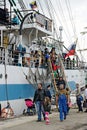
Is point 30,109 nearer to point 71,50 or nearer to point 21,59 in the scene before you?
point 21,59

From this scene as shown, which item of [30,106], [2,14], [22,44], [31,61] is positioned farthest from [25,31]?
[30,106]

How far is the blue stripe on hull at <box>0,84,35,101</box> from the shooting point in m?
19.2

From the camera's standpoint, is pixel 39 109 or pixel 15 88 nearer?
pixel 39 109

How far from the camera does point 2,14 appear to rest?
20.1 metres

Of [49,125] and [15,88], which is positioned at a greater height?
[15,88]

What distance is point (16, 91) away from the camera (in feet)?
67.1

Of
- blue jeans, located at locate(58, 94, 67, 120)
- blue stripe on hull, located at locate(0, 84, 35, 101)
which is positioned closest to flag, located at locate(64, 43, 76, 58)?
blue stripe on hull, located at locate(0, 84, 35, 101)

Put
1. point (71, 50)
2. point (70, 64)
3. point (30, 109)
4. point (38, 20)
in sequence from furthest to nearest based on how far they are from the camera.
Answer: point (70, 64) → point (71, 50) → point (38, 20) → point (30, 109)

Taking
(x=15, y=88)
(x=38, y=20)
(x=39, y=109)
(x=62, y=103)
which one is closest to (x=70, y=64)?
(x=38, y=20)

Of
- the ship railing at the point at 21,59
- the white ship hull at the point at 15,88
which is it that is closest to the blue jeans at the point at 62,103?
the white ship hull at the point at 15,88

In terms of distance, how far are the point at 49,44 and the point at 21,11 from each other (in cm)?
313

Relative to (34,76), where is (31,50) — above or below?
above

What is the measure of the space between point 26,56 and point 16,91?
11.7ft

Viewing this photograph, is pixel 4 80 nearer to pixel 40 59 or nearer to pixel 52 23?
pixel 40 59
